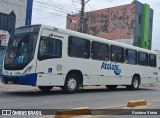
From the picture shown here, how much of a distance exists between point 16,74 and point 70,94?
292cm

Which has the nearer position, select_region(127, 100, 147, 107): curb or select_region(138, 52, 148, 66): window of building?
select_region(127, 100, 147, 107): curb

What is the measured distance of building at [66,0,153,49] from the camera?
46156 millimetres

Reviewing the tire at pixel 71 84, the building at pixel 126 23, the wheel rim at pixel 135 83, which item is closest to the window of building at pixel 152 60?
the wheel rim at pixel 135 83

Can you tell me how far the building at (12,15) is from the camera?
28.0 meters

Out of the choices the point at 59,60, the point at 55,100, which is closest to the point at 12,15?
the point at 59,60

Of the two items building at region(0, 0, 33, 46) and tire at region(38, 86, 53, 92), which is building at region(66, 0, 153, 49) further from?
tire at region(38, 86, 53, 92)

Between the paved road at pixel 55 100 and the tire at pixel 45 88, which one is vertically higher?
the tire at pixel 45 88

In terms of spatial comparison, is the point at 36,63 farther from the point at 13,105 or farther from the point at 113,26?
the point at 113,26

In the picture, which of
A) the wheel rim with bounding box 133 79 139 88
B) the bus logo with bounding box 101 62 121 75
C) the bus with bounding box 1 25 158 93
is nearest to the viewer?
the bus with bounding box 1 25 158 93

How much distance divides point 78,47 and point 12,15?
12.3 m

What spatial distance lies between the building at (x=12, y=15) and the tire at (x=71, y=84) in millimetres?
11664

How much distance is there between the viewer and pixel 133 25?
151 feet

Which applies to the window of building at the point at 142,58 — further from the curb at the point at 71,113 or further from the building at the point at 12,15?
the curb at the point at 71,113

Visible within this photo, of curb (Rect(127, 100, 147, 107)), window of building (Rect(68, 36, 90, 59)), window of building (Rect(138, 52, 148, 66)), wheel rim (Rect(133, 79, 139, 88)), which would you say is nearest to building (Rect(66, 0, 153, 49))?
window of building (Rect(138, 52, 148, 66))
